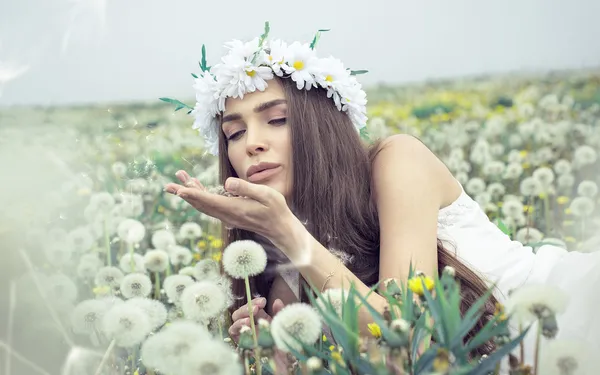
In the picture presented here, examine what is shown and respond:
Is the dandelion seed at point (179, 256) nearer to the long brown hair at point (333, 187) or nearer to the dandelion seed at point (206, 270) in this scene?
the long brown hair at point (333, 187)

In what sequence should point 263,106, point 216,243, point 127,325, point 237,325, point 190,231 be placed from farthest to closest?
1. point 216,243
2. point 190,231
3. point 263,106
4. point 237,325
5. point 127,325

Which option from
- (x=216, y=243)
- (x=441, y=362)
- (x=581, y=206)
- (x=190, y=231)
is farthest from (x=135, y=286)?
(x=581, y=206)

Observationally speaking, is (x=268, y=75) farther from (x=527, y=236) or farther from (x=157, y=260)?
(x=527, y=236)

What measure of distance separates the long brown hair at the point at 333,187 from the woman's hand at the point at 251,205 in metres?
0.39

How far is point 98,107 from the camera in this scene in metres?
4.53

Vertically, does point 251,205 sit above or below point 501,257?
above

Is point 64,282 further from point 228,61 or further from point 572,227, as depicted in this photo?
point 572,227

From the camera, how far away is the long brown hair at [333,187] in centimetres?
192

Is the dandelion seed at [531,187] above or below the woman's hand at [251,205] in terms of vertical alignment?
below

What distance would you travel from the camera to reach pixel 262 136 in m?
1.87

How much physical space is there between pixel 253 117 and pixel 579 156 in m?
2.55

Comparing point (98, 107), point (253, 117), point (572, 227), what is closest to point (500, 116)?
point (572, 227)

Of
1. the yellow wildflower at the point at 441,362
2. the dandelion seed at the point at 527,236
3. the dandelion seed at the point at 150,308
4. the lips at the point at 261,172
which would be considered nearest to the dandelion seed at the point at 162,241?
the lips at the point at 261,172

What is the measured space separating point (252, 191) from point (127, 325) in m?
0.48
